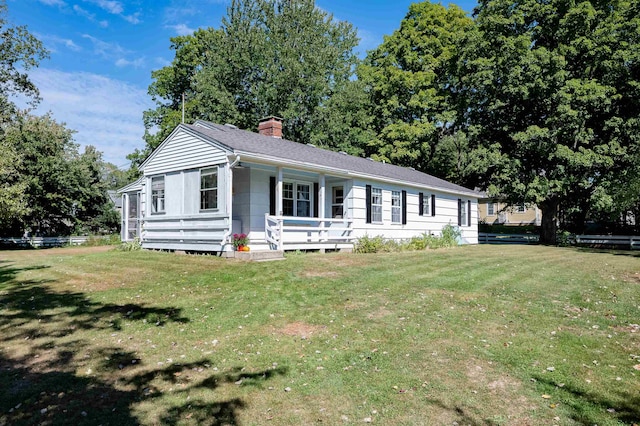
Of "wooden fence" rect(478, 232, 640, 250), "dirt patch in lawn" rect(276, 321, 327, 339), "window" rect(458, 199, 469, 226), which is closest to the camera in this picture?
"dirt patch in lawn" rect(276, 321, 327, 339)

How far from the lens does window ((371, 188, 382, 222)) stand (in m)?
18.3

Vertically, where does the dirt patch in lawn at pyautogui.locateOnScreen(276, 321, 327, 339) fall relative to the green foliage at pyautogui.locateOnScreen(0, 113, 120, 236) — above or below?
below

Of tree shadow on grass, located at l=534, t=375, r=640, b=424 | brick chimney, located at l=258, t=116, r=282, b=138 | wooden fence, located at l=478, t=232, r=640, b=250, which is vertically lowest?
tree shadow on grass, located at l=534, t=375, r=640, b=424

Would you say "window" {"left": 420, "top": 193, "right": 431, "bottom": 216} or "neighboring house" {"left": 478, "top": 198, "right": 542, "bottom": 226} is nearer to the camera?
"window" {"left": 420, "top": 193, "right": 431, "bottom": 216}

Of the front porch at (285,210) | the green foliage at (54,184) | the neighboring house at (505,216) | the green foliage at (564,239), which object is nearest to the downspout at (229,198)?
the front porch at (285,210)

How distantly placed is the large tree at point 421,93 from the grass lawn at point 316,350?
72.8ft

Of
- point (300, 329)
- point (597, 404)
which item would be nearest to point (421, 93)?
point (300, 329)

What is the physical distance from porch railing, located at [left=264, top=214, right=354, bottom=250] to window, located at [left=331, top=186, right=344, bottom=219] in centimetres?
80

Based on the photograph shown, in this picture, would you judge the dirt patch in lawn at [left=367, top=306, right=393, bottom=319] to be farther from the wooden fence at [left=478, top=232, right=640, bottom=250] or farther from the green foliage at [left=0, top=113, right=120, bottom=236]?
the green foliage at [left=0, top=113, right=120, bottom=236]

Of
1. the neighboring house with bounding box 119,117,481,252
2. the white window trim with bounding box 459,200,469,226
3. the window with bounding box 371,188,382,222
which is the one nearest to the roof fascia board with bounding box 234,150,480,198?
the neighboring house with bounding box 119,117,481,252

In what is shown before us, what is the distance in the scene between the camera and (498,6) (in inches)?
1009

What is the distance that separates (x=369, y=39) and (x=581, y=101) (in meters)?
20.0

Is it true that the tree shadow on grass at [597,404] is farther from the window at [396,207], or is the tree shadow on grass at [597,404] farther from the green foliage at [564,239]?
the green foliage at [564,239]

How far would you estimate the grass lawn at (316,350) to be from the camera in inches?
154
